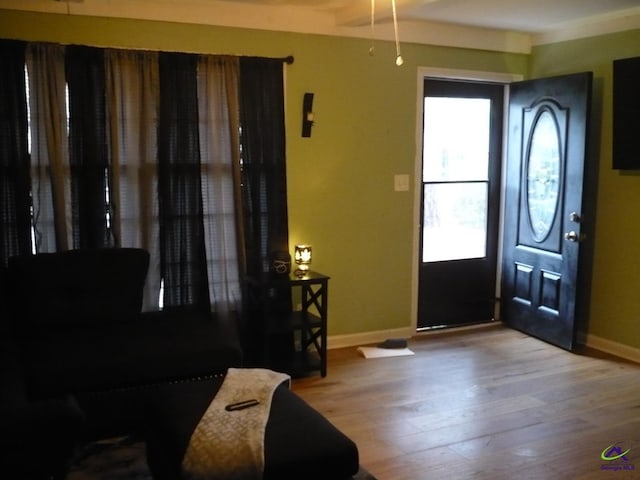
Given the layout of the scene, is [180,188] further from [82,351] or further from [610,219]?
[610,219]

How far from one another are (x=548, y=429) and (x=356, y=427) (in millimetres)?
1003

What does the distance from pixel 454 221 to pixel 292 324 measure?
5.90ft

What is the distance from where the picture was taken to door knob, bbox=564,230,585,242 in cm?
435

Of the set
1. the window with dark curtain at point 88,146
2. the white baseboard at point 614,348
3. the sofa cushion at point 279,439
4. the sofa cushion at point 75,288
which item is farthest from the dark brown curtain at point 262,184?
the white baseboard at point 614,348

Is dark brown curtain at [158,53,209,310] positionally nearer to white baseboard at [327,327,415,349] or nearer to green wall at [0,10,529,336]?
green wall at [0,10,529,336]

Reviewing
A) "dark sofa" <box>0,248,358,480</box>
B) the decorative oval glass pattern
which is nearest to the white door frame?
the decorative oval glass pattern

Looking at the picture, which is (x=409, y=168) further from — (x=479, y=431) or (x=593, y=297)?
(x=479, y=431)

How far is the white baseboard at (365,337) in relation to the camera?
4551 millimetres

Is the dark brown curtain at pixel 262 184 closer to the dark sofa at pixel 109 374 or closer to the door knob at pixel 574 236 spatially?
the dark sofa at pixel 109 374

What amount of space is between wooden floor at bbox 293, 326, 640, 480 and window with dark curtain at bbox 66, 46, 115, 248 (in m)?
1.57

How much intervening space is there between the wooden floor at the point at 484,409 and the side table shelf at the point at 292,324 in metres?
0.16

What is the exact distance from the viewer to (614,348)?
175 inches

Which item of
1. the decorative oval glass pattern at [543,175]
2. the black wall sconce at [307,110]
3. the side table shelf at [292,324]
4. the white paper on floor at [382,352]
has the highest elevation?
the black wall sconce at [307,110]

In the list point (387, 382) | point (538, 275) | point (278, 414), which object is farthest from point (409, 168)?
point (278, 414)
